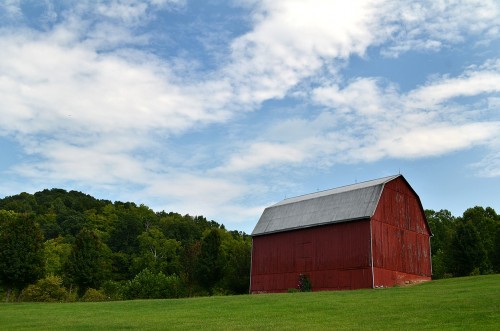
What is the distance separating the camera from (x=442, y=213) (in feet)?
267

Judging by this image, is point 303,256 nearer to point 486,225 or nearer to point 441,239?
point 486,225

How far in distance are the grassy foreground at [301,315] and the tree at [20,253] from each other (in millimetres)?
14240

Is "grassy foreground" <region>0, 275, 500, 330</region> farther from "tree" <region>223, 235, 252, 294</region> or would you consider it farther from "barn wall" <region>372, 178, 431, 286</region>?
"tree" <region>223, 235, 252, 294</region>

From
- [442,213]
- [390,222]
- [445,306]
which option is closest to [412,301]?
[445,306]

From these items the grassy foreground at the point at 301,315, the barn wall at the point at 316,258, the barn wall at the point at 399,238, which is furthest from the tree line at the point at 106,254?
the barn wall at the point at 399,238

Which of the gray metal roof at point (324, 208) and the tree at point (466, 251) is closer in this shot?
the gray metal roof at point (324, 208)

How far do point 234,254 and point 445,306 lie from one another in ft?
136

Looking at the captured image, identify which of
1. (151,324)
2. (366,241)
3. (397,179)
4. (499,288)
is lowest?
(151,324)

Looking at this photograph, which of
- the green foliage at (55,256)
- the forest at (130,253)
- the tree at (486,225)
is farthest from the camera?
the green foliage at (55,256)

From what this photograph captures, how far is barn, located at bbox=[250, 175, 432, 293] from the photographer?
36.8 meters

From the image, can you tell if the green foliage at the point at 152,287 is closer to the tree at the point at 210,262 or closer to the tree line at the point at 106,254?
the tree line at the point at 106,254

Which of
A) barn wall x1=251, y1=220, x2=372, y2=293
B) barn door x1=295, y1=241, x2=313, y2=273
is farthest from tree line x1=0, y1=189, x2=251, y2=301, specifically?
barn door x1=295, y1=241, x2=313, y2=273

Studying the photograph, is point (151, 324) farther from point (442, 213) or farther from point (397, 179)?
point (442, 213)

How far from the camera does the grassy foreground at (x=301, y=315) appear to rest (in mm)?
16469
